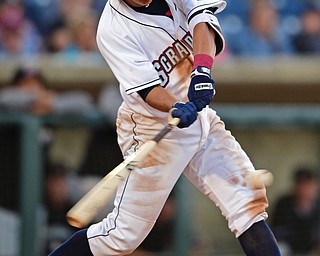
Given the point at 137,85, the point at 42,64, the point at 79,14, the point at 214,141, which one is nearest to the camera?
the point at 137,85

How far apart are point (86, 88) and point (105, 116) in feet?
2.64

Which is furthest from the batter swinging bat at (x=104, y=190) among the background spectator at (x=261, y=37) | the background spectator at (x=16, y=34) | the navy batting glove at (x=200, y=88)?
the background spectator at (x=261, y=37)

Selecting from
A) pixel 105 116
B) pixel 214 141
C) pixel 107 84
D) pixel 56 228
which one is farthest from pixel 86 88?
pixel 214 141

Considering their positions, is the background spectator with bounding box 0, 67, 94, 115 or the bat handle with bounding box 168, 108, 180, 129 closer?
the bat handle with bounding box 168, 108, 180, 129

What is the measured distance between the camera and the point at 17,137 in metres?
6.87

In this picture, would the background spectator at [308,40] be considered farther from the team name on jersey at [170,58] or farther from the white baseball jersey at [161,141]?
the team name on jersey at [170,58]

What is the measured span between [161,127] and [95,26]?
3.78 m

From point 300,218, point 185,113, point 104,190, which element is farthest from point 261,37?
point 104,190

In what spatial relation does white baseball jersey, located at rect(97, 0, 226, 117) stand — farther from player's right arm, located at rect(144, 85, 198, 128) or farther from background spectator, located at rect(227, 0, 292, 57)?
background spectator, located at rect(227, 0, 292, 57)

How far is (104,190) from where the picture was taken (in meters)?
3.94

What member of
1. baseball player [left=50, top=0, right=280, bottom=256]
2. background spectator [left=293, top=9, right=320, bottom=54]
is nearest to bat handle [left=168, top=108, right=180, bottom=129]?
baseball player [left=50, top=0, right=280, bottom=256]

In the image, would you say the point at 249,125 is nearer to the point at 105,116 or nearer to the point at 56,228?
the point at 105,116

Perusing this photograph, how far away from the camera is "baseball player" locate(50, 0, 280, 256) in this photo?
4.19 m

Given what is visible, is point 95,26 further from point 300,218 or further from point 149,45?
point 149,45
